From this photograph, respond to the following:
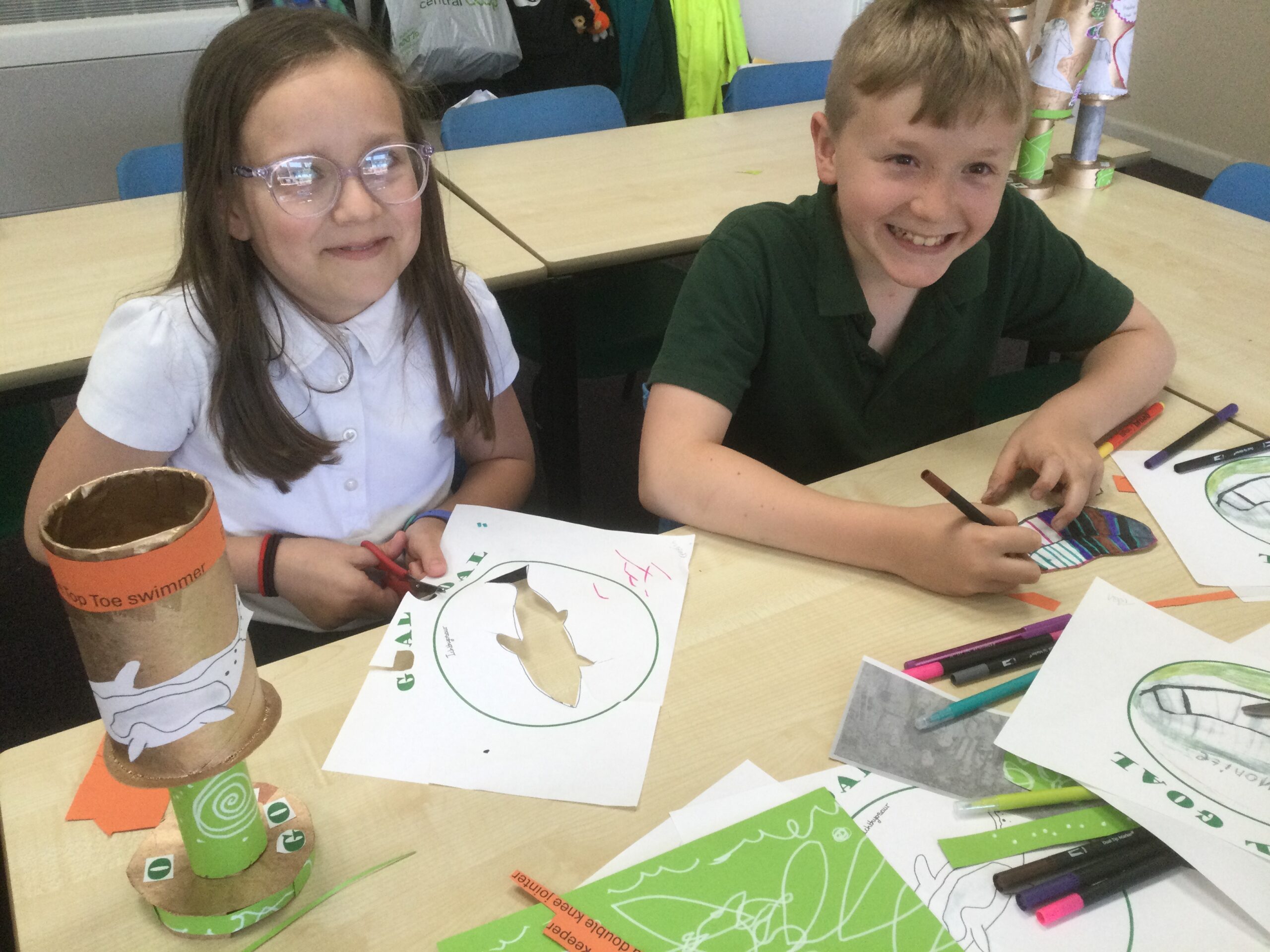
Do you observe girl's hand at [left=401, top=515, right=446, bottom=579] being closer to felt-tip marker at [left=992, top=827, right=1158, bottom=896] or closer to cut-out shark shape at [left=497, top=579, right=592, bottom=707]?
cut-out shark shape at [left=497, top=579, right=592, bottom=707]

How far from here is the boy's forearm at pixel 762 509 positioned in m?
0.84

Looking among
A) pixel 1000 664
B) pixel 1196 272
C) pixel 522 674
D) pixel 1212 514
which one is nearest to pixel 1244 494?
pixel 1212 514

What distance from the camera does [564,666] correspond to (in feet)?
2.38

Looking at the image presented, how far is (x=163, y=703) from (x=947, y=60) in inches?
35.4

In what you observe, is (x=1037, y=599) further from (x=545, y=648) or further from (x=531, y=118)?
(x=531, y=118)

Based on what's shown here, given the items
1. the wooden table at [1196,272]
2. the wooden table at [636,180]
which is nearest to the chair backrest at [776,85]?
the wooden table at [636,180]

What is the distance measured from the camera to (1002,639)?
0.75m

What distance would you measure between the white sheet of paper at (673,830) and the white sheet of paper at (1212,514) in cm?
47

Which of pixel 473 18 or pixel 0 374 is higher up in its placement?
pixel 473 18

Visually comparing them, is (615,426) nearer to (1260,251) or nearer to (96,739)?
(1260,251)

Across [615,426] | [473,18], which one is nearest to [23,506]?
[615,426]

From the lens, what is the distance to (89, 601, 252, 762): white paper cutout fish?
18.0 inches

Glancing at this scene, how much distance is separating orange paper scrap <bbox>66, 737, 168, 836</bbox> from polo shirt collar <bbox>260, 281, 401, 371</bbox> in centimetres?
50

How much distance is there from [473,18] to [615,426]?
143cm
